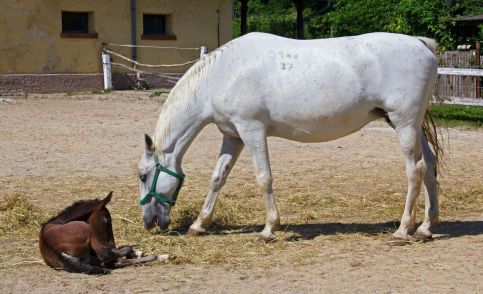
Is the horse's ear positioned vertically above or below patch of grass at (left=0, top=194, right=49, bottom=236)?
above

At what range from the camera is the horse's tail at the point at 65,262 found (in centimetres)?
596

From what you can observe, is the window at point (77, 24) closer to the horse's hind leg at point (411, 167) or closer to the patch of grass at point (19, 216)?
the patch of grass at point (19, 216)

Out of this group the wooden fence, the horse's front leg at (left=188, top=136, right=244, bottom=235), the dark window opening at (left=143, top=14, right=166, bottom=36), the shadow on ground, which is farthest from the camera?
the dark window opening at (left=143, top=14, right=166, bottom=36)

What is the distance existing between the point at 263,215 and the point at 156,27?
17845 millimetres

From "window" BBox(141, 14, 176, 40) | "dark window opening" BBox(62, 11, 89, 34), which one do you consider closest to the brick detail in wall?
"window" BBox(141, 14, 176, 40)

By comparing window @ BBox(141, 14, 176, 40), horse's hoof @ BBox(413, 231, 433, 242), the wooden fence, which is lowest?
horse's hoof @ BBox(413, 231, 433, 242)

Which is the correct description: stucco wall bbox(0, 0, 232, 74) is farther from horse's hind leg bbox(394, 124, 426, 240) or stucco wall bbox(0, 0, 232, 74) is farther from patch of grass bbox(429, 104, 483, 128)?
horse's hind leg bbox(394, 124, 426, 240)

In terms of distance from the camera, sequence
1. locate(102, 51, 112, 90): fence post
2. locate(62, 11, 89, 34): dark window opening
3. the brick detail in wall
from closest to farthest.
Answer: the brick detail in wall
locate(102, 51, 112, 90): fence post
locate(62, 11, 89, 34): dark window opening

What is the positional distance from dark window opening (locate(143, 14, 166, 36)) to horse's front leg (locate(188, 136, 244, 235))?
58.6ft

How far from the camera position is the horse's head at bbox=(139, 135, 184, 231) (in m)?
7.23

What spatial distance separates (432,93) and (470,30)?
18.7 metres

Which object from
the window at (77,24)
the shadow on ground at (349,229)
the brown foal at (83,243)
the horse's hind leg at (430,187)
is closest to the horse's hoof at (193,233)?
the shadow on ground at (349,229)

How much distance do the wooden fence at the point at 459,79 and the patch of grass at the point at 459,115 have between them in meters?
0.29

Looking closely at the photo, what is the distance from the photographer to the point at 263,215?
326 inches
